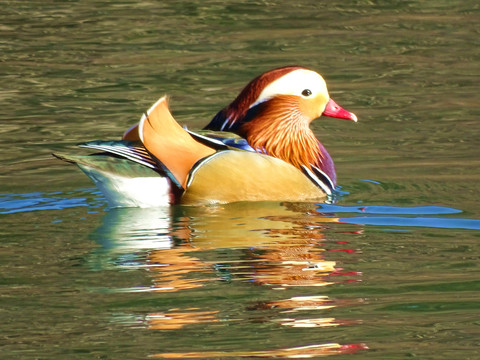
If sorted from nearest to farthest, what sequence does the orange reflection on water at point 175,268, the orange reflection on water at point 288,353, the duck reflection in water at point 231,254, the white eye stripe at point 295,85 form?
the orange reflection on water at point 288,353 → the duck reflection in water at point 231,254 → the orange reflection on water at point 175,268 → the white eye stripe at point 295,85

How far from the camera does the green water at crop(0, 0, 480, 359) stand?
17.1 ft

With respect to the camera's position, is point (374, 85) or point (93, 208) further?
point (374, 85)

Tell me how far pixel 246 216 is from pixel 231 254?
105 centimetres

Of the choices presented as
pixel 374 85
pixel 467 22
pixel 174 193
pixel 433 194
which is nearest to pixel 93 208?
pixel 174 193

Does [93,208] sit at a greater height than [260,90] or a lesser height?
lesser

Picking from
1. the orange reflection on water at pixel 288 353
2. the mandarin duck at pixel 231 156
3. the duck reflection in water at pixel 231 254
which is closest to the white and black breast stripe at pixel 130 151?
the mandarin duck at pixel 231 156

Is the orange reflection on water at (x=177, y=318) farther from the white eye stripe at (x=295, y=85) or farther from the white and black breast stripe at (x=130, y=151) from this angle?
the white eye stripe at (x=295, y=85)

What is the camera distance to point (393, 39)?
13.9 metres

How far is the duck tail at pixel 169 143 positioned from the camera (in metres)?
7.59

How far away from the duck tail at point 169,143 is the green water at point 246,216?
1.01 feet

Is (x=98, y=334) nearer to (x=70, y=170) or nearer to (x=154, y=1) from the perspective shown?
(x=70, y=170)

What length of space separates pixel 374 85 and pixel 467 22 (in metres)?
3.10

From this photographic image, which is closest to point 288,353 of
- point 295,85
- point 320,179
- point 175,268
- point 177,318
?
point 177,318

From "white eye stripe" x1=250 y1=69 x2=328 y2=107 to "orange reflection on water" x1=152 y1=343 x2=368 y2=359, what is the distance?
3773 mm
